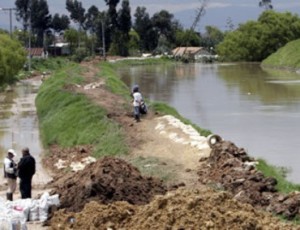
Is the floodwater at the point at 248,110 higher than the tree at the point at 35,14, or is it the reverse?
the tree at the point at 35,14

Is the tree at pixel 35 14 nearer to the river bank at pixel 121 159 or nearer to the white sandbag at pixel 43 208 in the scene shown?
the river bank at pixel 121 159

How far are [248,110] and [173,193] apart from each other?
2590 cm

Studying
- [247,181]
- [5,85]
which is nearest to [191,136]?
[247,181]

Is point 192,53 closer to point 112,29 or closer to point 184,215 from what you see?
point 112,29

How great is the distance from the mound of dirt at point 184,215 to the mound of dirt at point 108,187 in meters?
1.28

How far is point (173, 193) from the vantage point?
40.7ft

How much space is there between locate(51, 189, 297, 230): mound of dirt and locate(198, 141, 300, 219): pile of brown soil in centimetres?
159

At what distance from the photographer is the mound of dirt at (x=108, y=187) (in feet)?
47.4

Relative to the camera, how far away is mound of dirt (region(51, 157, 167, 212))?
47.4 ft

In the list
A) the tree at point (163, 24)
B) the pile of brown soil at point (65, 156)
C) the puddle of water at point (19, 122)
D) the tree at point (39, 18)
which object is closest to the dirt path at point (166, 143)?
the pile of brown soil at point (65, 156)

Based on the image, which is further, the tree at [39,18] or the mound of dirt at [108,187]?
the tree at [39,18]

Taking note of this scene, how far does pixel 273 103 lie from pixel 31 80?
1447 inches

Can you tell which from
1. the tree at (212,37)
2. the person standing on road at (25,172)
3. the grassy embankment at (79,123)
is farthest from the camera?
the tree at (212,37)

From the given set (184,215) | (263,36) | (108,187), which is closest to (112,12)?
(263,36)
